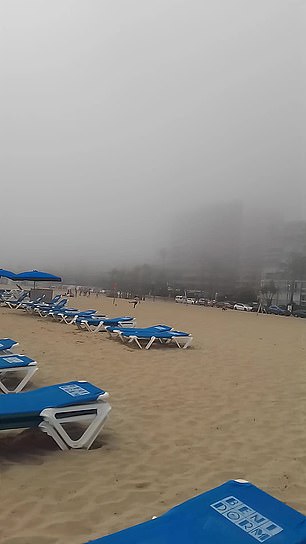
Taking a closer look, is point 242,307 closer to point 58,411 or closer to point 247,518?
point 58,411

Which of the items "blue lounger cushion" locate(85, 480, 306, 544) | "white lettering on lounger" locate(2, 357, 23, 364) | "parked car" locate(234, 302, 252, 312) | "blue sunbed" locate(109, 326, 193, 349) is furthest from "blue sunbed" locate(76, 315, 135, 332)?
"parked car" locate(234, 302, 252, 312)

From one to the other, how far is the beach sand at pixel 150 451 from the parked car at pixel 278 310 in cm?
3158

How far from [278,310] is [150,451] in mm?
35643

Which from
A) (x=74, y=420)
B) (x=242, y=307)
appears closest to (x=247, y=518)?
(x=74, y=420)

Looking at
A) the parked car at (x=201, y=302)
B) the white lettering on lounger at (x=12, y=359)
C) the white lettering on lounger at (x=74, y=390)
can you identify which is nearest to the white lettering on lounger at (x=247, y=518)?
the white lettering on lounger at (x=74, y=390)

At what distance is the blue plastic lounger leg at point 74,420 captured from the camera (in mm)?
2648

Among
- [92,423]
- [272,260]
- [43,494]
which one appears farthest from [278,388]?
[272,260]

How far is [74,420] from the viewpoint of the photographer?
2791 millimetres

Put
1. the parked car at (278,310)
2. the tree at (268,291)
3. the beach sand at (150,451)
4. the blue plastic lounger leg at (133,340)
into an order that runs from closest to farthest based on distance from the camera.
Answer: the beach sand at (150,451)
the blue plastic lounger leg at (133,340)
the tree at (268,291)
the parked car at (278,310)

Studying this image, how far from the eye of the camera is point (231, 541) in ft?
4.41

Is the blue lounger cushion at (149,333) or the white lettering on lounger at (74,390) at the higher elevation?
the white lettering on lounger at (74,390)

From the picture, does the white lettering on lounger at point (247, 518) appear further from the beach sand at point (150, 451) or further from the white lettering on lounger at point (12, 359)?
the white lettering on lounger at point (12, 359)

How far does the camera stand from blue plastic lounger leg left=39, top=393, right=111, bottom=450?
2.65 meters

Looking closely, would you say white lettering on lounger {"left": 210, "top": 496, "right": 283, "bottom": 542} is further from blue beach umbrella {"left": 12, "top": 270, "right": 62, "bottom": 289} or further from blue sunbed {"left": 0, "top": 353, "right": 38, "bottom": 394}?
blue beach umbrella {"left": 12, "top": 270, "right": 62, "bottom": 289}
